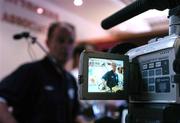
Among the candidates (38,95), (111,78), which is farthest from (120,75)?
(38,95)

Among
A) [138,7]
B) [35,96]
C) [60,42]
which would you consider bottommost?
[35,96]

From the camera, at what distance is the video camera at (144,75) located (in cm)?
53

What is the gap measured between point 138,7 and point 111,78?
12 cm

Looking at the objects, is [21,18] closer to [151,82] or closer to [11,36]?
[11,36]

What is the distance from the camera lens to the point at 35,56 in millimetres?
2508

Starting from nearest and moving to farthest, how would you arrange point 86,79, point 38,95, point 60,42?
point 86,79 → point 38,95 → point 60,42

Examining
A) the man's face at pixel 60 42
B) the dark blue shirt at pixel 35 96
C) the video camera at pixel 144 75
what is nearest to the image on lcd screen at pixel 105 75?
the video camera at pixel 144 75

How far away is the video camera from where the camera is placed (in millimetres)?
529

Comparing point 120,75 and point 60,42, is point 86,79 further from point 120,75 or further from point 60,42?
point 60,42

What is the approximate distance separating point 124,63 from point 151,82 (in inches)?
2.4

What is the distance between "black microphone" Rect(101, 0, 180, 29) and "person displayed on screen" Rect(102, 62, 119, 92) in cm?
9

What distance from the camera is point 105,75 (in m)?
0.58

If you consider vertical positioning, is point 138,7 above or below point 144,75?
above

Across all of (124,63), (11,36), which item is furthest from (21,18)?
(124,63)
